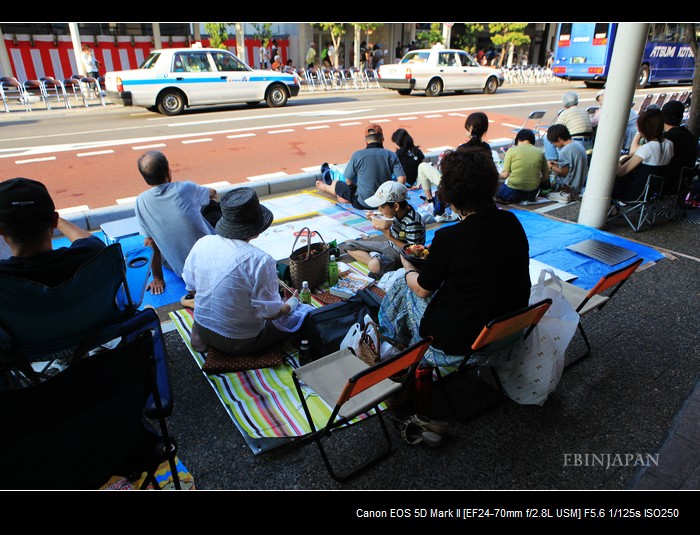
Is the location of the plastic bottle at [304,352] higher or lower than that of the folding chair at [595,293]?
lower

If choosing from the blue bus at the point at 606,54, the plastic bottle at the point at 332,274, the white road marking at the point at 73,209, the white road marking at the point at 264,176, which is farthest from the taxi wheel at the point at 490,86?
the plastic bottle at the point at 332,274

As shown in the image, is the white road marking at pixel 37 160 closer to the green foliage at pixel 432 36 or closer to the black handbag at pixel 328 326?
the black handbag at pixel 328 326

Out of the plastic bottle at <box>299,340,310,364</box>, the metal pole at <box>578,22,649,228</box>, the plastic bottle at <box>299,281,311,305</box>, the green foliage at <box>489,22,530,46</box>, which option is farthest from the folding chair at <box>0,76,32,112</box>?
the green foliage at <box>489,22,530,46</box>

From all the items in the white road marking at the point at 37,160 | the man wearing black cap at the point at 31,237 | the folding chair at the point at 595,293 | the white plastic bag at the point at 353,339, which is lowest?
the white road marking at the point at 37,160

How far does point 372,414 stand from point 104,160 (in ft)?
28.4

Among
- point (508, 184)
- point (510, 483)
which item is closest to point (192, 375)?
point (510, 483)

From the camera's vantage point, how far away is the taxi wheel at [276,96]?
15.8 metres

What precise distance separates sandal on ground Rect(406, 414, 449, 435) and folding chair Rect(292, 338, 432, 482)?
177mm

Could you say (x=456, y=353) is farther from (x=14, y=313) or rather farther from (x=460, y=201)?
(x=14, y=313)

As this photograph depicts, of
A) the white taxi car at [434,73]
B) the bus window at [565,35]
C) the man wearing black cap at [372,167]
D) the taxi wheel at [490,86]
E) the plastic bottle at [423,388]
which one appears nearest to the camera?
the plastic bottle at [423,388]

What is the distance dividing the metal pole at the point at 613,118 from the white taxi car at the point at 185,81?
11573 mm

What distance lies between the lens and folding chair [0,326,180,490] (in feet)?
5.76

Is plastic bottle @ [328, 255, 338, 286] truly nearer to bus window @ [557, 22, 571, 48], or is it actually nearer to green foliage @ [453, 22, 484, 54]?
bus window @ [557, 22, 571, 48]

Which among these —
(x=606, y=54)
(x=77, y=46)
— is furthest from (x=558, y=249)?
(x=606, y=54)
